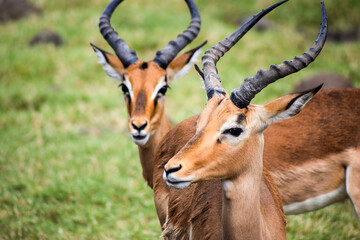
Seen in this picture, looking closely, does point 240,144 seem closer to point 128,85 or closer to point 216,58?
point 216,58

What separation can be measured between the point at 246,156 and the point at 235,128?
0.17 metres

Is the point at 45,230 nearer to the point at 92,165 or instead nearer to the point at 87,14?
the point at 92,165

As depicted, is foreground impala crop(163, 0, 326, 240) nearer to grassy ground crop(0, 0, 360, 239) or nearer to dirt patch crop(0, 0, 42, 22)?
grassy ground crop(0, 0, 360, 239)

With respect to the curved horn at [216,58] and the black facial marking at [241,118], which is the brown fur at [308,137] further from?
the black facial marking at [241,118]

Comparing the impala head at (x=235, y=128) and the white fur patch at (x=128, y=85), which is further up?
the white fur patch at (x=128, y=85)

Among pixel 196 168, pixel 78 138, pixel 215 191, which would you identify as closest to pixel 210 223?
pixel 215 191

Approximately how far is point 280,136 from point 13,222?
295 cm

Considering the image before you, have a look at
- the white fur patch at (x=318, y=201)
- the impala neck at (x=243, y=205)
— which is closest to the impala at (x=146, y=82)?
the white fur patch at (x=318, y=201)

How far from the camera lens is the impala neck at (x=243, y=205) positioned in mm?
2207

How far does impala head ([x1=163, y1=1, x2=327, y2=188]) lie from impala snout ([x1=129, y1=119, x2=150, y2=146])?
131 cm

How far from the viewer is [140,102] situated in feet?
12.1

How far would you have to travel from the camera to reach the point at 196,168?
6.75 feet

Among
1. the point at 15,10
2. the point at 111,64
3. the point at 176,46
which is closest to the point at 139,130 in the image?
the point at 111,64

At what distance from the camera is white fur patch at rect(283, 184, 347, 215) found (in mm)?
3381
